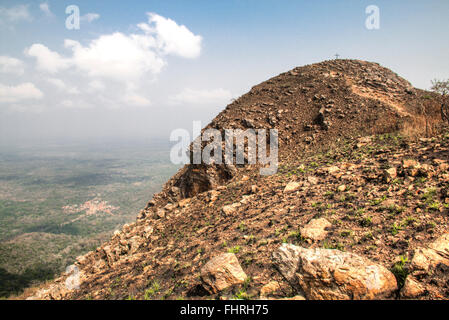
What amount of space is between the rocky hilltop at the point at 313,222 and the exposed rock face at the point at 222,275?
0.02 m

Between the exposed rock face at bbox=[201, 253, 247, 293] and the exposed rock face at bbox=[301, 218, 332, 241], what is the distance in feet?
5.83

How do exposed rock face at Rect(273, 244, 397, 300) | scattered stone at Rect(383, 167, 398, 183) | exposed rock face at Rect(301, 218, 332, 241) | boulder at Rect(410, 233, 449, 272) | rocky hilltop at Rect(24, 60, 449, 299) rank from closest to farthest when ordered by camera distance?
1. exposed rock face at Rect(273, 244, 397, 300)
2. boulder at Rect(410, 233, 449, 272)
3. rocky hilltop at Rect(24, 60, 449, 299)
4. exposed rock face at Rect(301, 218, 332, 241)
5. scattered stone at Rect(383, 167, 398, 183)

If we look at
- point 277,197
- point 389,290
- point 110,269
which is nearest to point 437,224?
point 389,290

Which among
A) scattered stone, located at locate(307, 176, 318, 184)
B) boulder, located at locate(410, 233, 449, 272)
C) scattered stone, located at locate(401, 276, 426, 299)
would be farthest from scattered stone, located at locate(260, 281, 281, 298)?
scattered stone, located at locate(307, 176, 318, 184)

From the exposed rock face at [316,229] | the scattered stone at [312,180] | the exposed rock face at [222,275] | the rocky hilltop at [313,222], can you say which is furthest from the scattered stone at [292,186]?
the exposed rock face at [222,275]

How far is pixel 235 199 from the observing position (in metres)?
9.20

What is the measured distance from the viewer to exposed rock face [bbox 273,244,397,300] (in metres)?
3.05

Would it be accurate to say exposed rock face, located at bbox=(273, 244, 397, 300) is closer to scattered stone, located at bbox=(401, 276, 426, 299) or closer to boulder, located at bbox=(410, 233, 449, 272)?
scattered stone, located at bbox=(401, 276, 426, 299)

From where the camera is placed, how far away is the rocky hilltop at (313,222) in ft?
11.1

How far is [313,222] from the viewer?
17.2 feet

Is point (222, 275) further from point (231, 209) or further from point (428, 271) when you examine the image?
point (231, 209)

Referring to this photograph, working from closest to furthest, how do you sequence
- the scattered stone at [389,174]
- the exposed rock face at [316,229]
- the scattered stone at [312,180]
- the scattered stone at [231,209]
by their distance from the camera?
the exposed rock face at [316,229]
the scattered stone at [389,174]
the scattered stone at [312,180]
the scattered stone at [231,209]

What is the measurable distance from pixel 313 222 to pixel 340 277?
86.4 inches

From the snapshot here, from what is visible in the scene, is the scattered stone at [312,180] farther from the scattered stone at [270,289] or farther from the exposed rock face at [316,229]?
the scattered stone at [270,289]
